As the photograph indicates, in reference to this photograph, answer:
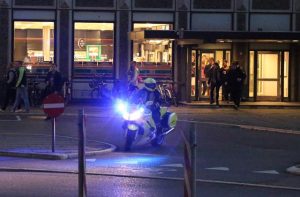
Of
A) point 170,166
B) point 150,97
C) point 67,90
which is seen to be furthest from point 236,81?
point 170,166

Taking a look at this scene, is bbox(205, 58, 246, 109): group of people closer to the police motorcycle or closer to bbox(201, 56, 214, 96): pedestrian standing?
bbox(201, 56, 214, 96): pedestrian standing

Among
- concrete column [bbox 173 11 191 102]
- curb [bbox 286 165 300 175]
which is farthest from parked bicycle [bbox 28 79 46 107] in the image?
curb [bbox 286 165 300 175]

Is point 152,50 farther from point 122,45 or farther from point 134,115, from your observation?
point 134,115

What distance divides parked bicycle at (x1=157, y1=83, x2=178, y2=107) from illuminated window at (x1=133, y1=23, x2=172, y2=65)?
1.49 meters

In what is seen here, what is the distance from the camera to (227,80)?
2727cm

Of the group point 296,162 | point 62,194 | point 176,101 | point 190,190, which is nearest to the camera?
point 190,190

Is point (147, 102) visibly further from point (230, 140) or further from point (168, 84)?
point (168, 84)

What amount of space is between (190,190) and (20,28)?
2379cm

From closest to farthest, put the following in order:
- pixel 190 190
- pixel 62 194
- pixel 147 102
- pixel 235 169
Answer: pixel 190 190
pixel 62 194
pixel 235 169
pixel 147 102

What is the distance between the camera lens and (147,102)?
46.5 ft

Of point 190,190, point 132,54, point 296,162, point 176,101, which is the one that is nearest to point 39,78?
point 132,54

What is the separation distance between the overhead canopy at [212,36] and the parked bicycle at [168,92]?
2.15 meters

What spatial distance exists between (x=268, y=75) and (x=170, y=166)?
1877 centimetres

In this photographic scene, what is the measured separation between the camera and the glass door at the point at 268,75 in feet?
97.1
